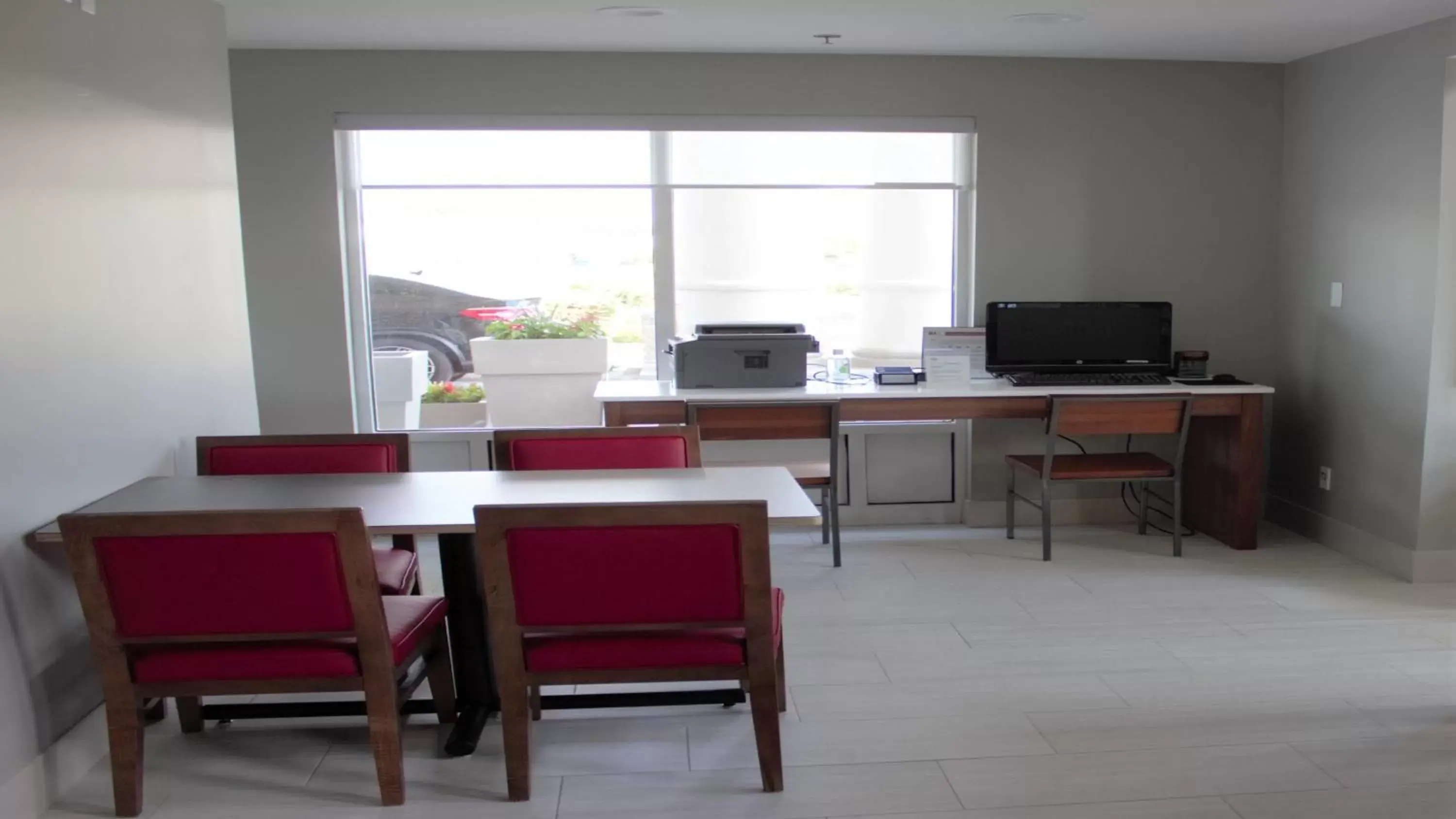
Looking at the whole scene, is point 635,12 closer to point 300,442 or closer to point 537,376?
point 537,376

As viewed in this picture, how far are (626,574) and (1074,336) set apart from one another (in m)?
3.25

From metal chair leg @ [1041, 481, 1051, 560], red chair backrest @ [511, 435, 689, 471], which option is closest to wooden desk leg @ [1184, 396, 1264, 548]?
metal chair leg @ [1041, 481, 1051, 560]

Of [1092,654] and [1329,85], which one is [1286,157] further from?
[1092,654]

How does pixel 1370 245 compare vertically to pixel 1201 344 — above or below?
above

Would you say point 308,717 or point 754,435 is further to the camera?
point 754,435

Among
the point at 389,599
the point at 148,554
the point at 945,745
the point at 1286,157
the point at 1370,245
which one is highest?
the point at 1286,157

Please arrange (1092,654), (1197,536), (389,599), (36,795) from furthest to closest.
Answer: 1. (1197,536)
2. (1092,654)
3. (389,599)
4. (36,795)

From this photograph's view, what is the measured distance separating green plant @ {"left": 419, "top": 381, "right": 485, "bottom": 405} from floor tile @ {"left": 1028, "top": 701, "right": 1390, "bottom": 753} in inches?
118

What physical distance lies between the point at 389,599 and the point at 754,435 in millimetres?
2050

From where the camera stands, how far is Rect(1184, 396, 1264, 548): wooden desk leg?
4.75m

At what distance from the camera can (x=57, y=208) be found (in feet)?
8.81

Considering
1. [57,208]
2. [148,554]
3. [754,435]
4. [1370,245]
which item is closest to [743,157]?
[754,435]

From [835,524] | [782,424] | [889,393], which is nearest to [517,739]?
[835,524]

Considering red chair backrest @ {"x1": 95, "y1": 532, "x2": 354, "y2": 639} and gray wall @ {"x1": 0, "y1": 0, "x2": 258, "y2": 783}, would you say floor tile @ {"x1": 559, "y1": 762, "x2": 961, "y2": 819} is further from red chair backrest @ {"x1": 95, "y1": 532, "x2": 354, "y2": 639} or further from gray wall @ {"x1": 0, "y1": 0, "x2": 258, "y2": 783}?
→ gray wall @ {"x1": 0, "y1": 0, "x2": 258, "y2": 783}
